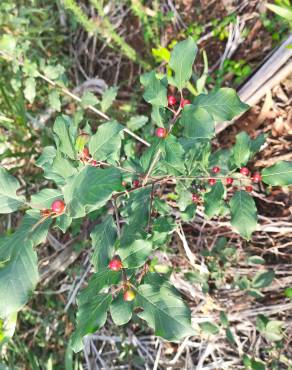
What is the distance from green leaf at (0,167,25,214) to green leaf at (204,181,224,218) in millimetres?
584

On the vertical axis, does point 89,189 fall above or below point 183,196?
above

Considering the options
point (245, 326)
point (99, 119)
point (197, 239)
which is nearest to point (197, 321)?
point (245, 326)

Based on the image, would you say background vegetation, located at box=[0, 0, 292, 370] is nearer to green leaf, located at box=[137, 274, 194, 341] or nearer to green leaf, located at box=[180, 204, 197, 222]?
green leaf, located at box=[180, 204, 197, 222]

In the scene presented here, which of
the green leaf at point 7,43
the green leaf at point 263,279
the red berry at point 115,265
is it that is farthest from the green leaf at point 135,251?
the green leaf at point 7,43

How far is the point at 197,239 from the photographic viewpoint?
6.20 feet

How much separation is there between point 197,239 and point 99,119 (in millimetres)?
835

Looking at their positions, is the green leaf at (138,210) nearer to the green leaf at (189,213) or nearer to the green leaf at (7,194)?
the green leaf at (189,213)

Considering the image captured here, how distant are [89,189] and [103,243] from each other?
364 millimetres

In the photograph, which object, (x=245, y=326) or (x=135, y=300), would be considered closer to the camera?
(x=135, y=300)

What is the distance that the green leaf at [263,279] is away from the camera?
1674 millimetres

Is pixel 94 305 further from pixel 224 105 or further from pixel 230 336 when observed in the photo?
pixel 230 336

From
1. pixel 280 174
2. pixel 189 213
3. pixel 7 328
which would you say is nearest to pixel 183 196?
pixel 189 213

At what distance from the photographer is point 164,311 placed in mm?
905

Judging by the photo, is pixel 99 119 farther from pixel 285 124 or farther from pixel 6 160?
pixel 285 124
